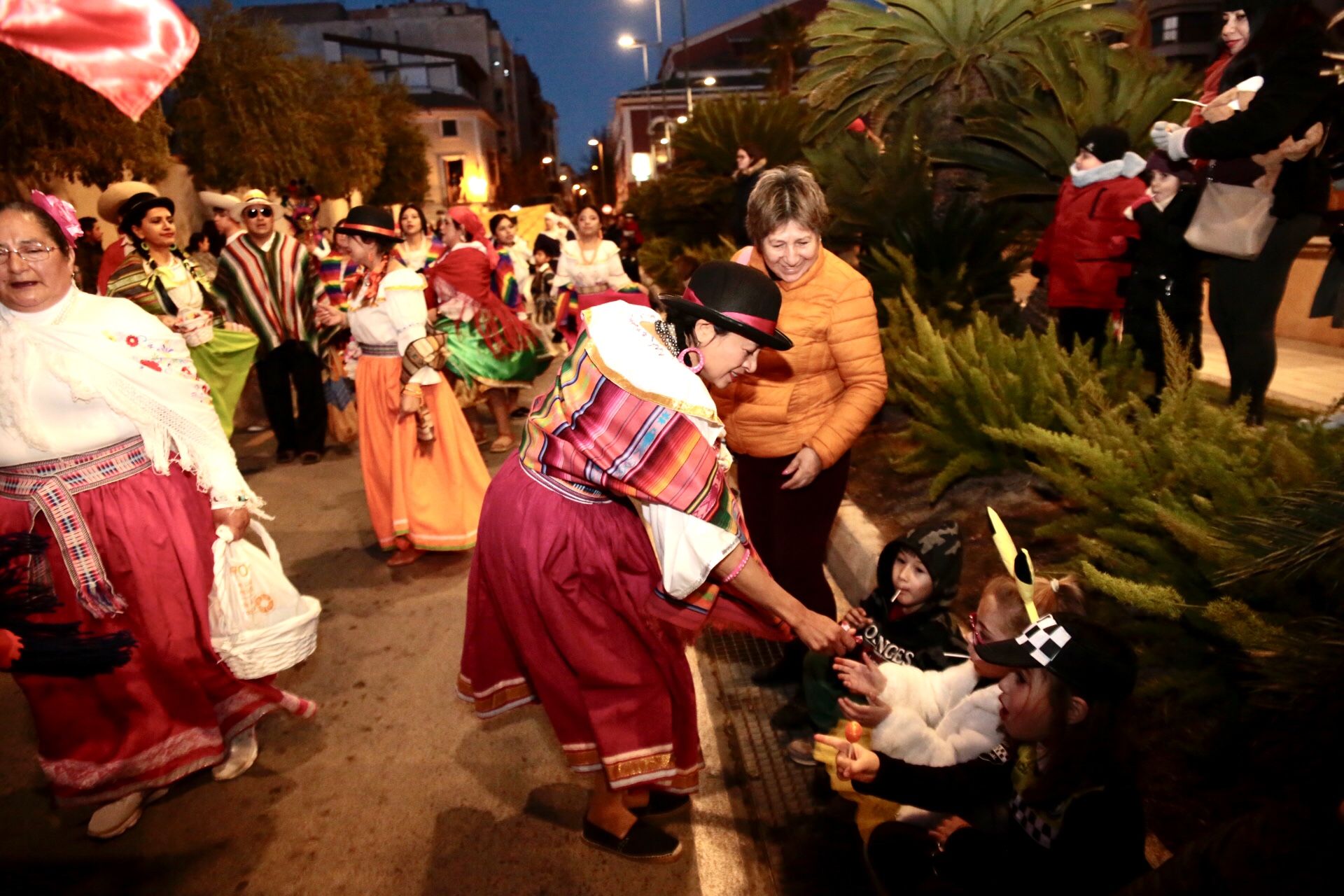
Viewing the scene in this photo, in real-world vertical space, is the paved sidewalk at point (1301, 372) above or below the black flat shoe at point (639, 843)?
above

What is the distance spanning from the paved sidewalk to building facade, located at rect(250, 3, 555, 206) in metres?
55.2

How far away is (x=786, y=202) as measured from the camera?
118 inches

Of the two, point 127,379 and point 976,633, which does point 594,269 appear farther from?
point 976,633

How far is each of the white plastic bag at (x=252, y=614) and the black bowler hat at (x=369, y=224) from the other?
231 centimetres

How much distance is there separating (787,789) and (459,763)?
127 centimetres

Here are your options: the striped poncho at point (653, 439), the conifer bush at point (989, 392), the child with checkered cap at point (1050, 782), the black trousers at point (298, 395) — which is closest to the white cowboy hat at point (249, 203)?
the black trousers at point (298, 395)

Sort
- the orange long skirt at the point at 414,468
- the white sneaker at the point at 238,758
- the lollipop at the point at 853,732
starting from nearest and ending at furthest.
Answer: the lollipop at the point at 853,732 → the white sneaker at the point at 238,758 → the orange long skirt at the point at 414,468

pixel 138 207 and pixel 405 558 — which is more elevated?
pixel 138 207

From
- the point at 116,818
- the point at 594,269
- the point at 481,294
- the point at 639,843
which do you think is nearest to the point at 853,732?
the point at 639,843

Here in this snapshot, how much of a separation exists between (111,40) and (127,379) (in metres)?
1.75

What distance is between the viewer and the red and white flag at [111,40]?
1196 mm

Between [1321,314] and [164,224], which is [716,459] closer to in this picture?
[1321,314]

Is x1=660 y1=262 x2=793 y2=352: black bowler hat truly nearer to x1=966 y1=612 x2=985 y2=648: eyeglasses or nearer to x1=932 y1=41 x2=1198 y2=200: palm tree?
x1=966 y1=612 x2=985 y2=648: eyeglasses

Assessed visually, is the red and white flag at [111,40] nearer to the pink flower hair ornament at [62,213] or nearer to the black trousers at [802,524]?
the pink flower hair ornament at [62,213]
